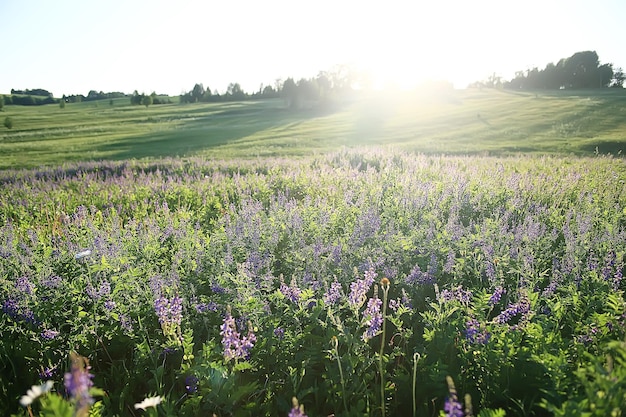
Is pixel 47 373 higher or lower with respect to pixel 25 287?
lower

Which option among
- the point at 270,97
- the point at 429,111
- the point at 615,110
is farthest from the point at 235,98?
the point at 615,110

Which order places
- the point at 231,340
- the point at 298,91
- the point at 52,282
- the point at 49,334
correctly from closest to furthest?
the point at 231,340
the point at 49,334
the point at 52,282
the point at 298,91

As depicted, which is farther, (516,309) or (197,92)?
(197,92)

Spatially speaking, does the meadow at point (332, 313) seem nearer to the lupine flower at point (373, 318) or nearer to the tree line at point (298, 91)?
the lupine flower at point (373, 318)

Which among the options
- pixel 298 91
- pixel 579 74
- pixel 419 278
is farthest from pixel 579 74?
pixel 419 278

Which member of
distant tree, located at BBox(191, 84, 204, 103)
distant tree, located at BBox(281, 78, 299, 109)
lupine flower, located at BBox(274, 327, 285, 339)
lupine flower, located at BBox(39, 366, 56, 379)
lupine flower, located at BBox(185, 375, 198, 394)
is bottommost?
lupine flower, located at BBox(39, 366, 56, 379)

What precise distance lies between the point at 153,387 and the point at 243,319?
35.0 inches

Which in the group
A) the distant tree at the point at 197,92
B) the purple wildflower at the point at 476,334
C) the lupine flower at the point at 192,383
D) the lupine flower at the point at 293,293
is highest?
the distant tree at the point at 197,92

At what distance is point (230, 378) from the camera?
272 centimetres

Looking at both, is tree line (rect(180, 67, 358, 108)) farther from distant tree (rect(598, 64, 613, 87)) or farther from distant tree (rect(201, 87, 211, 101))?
distant tree (rect(598, 64, 613, 87))

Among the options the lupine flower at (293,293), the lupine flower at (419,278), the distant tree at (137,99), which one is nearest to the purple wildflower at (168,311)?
the lupine flower at (293,293)

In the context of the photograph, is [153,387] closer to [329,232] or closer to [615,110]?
[329,232]

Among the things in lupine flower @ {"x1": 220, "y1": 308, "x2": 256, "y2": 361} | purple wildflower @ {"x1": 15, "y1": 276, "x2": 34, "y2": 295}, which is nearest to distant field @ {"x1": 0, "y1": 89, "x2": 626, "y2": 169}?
lupine flower @ {"x1": 220, "y1": 308, "x2": 256, "y2": 361}

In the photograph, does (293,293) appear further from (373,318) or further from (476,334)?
(476,334)
